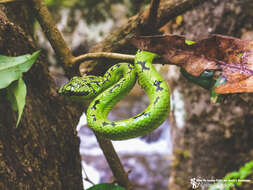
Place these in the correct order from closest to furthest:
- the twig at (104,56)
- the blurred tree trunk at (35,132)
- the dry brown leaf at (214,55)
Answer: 1. the dry brown leaf at (214,55)
2. the blurred tree trunk at (35,132)
3. the twig at (104,56)

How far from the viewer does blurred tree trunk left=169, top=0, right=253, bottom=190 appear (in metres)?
3.51

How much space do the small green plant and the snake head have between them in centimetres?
36

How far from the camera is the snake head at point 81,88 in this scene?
1685 mm

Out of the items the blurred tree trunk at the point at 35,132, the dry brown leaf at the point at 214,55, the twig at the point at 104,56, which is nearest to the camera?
the dry brown leaf at the point at 214,55

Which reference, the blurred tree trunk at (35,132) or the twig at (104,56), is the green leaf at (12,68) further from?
the twig at (104,56)

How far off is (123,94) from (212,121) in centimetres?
238

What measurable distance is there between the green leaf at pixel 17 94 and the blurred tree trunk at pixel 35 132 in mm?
103

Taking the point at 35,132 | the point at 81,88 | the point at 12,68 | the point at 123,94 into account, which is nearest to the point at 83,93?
the point at 81,88

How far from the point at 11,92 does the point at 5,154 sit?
0.36 metres

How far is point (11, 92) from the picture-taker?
1385mm

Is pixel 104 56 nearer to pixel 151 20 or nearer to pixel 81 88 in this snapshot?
pixel 81 88

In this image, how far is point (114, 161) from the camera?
78.5 inches

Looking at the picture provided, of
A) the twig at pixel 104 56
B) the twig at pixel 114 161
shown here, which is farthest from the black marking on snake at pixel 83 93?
the twig at pixel 114 161

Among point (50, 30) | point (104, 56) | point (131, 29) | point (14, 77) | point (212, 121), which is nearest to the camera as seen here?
point (14, 77)
